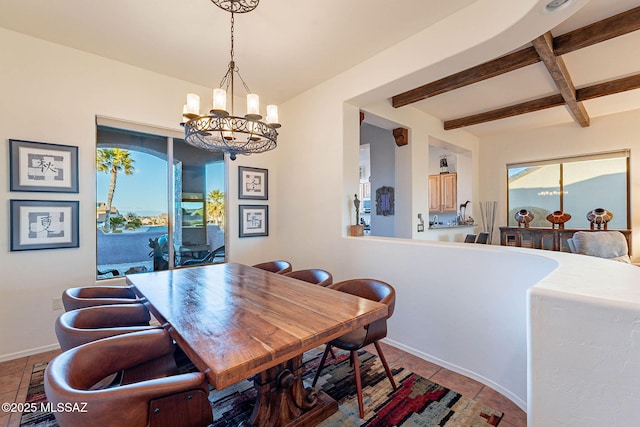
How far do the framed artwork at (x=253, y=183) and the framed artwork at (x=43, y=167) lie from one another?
5.70 feet

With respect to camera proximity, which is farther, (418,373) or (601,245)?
(601,245)

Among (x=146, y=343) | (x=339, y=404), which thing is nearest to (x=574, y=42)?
(x=339, y=404)

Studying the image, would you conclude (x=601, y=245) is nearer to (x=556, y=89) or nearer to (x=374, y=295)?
(x=556, y=89)

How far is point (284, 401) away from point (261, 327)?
614 millimetres

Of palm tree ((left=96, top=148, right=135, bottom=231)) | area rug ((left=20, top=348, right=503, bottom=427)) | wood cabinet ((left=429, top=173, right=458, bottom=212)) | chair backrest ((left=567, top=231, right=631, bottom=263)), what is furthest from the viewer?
wood cabinet ((left=429, top=173, right=458, bottom=212))

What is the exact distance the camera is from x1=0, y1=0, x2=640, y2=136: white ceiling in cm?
226

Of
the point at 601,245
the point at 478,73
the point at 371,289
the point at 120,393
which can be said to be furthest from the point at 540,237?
the point at 120,393

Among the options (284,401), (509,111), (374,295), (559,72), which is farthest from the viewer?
(509,111)

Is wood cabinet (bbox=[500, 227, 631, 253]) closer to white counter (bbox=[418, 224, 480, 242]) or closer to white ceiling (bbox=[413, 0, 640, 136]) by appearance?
white counter (bbox=[418, 224, 480, 242])

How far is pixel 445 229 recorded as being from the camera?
509 cm

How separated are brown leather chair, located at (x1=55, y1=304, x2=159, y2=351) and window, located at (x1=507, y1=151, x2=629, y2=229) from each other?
254 inches

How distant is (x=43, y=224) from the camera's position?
267 centimetres

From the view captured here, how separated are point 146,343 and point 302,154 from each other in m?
2.91

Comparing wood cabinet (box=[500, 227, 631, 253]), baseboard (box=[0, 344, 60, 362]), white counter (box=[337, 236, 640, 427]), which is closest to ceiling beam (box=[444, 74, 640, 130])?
→ wood cabinet (box=[500, 227, 631, 253])
